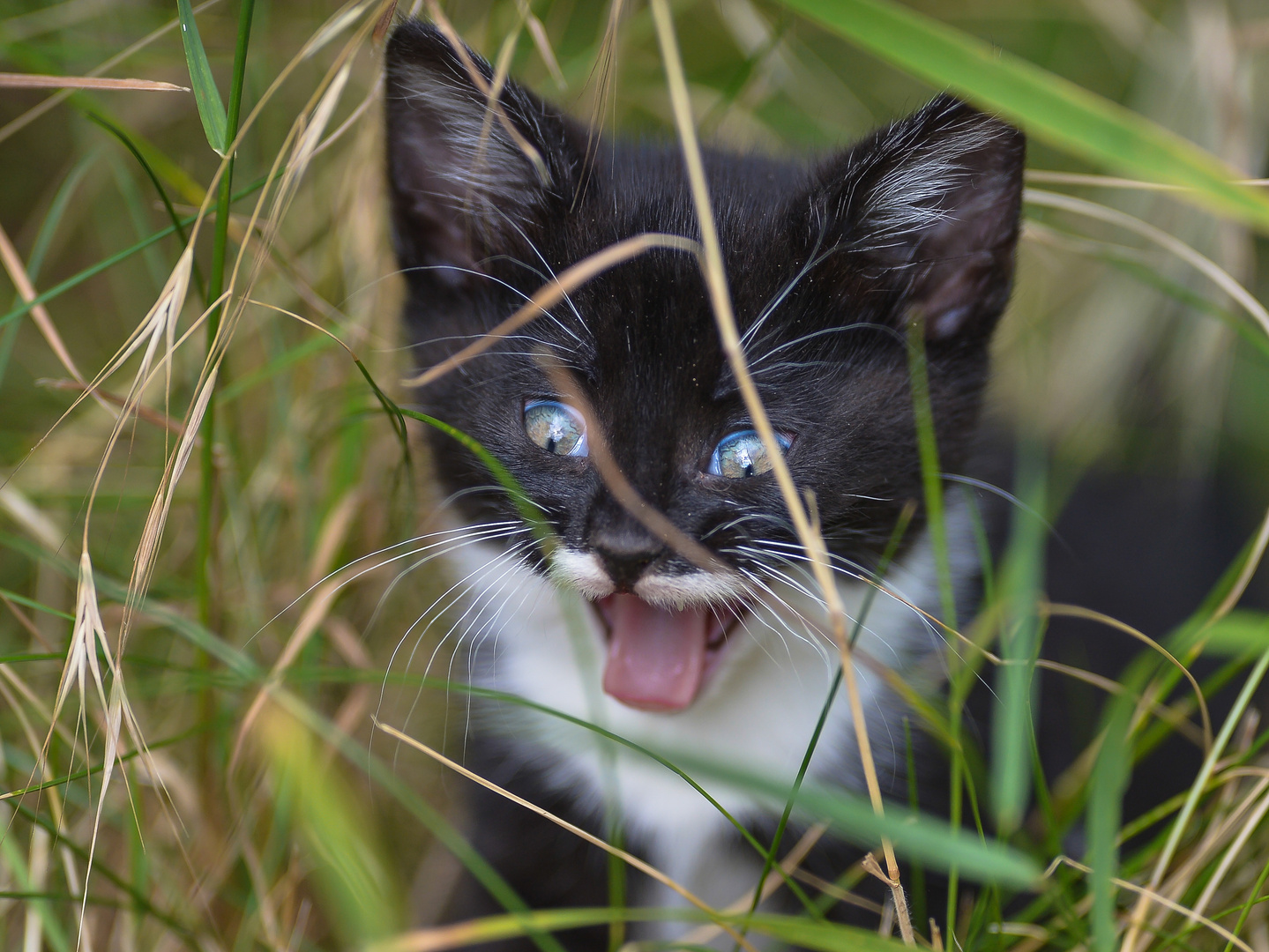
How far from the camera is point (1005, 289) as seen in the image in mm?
1340

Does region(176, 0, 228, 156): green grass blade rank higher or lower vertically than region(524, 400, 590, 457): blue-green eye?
higher

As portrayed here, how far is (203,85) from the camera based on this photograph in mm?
1158

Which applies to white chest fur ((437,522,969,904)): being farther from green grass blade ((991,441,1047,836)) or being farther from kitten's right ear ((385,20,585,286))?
kitten's right ear ((385,20,585,286))

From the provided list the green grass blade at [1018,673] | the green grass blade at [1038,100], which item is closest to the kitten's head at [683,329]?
the green grass blade at [1018,673]

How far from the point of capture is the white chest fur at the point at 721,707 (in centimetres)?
145

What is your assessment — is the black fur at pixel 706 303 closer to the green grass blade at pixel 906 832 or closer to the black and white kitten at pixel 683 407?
the black and white kitten at pixel 683 407

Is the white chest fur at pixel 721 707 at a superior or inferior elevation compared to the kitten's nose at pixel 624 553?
inferior

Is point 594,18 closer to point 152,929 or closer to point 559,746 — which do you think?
point 559,746

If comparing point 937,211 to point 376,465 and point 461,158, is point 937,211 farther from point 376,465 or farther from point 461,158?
point 376,465

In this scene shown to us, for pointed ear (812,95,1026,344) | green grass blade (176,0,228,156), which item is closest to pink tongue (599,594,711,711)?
pointed ear (812,95,1026,344)

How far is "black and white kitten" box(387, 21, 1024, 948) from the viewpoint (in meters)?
1.23

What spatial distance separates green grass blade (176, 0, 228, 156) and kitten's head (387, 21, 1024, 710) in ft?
0.77

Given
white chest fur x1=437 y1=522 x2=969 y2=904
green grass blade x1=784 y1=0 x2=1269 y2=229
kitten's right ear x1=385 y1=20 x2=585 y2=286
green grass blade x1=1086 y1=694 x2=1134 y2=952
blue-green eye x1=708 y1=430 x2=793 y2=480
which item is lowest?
white chest fur x1=437 y1=522 x2=969 y2=904

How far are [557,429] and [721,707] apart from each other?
500 millimetres
